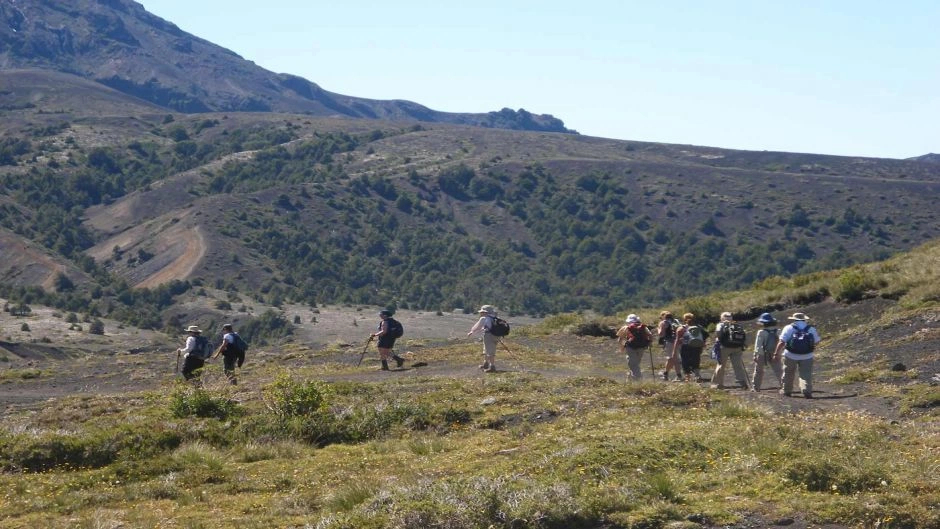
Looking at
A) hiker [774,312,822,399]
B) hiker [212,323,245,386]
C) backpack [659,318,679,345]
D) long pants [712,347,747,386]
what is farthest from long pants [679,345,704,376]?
hiker [212,323,245,386]

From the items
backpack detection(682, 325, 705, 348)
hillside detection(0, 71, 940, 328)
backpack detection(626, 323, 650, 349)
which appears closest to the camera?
backpack detection(626, 323, 650, 349)

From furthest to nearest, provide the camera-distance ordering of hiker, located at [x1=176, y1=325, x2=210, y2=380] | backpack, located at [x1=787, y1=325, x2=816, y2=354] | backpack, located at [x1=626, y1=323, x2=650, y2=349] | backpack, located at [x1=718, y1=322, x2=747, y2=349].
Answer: hiker, located at [x1=176, y1=325, x2=210, y2=380], backpack, located at [x1=626, y1=323, x2=650, y2=349], backpack, located at [x1=718, y1=322, x2=747, y2=349], backpack, located at [x1=787, y1=325, x2=816, y2=354]

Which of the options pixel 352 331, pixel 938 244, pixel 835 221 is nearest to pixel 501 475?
pixel 938 244

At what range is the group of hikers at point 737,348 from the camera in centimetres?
1725

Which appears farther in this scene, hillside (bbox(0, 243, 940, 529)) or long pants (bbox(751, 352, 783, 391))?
long pants (bbox(751, 352, 783, 391))

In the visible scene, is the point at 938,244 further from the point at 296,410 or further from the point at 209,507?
the point at 209,507

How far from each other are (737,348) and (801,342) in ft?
5.08

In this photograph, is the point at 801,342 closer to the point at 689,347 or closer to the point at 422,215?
the point at 689,347

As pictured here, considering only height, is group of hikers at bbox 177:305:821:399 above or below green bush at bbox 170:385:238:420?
above

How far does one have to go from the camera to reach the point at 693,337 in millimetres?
19172

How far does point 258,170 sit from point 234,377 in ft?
339

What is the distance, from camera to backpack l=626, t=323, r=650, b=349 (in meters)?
19.0

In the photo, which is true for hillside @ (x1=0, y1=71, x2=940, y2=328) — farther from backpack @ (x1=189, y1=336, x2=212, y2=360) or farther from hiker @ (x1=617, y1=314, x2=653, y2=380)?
hiker @ (x1=617, y1=314, x2=653, y2=380)

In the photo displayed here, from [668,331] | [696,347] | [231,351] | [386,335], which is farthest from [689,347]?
[231,351]
